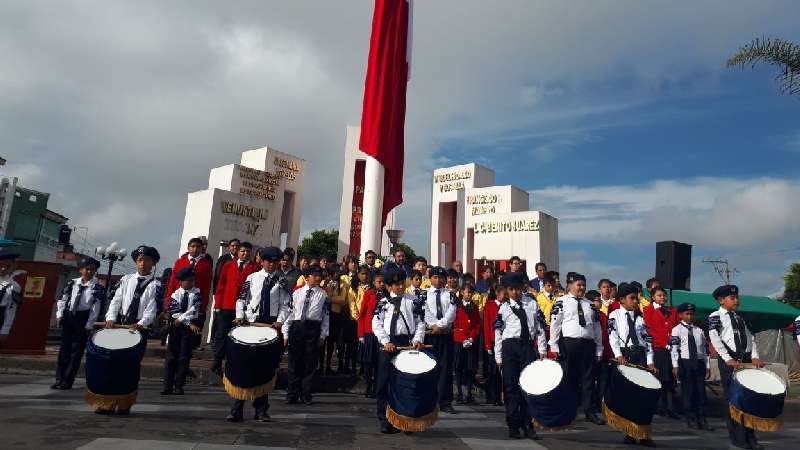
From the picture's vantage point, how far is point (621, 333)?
734cm

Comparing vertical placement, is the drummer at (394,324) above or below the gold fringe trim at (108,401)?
above

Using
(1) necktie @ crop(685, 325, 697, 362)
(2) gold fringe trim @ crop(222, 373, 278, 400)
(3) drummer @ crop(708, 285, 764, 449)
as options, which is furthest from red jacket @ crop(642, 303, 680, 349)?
(2) gold fringe trim @ crop(222, 373, 278, 400)

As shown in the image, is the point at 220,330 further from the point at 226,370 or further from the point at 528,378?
the point at 528,378

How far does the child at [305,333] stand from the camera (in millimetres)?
7250

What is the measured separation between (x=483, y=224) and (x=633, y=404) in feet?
45.7

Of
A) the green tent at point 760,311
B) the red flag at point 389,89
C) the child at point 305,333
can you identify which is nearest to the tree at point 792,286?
the green tent at point 760,311

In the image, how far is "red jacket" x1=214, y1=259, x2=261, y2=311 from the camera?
25.7 feet

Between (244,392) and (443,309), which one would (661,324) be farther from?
(244,392)

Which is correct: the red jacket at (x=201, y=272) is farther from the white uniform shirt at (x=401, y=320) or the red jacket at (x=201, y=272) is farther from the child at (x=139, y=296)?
the white uniform shirt at (x=401, y=320)

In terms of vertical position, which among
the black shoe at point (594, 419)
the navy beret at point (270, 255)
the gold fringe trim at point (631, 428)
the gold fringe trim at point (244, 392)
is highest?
the navy beret at point (270, 255)

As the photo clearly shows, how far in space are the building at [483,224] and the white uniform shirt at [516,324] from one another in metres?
11.4

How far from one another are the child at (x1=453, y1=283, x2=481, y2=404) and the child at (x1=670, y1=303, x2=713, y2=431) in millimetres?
3082

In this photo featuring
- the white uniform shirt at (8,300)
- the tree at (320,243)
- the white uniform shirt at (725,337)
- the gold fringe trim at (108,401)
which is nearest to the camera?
the gold fringe trim at (108,401)

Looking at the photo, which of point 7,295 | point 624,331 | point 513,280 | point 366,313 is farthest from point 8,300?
point 624,331
